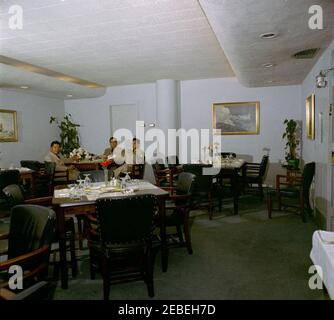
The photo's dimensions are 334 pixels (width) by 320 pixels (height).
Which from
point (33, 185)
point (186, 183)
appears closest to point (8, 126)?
point (33, 185)

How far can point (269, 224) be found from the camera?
14.6 ft

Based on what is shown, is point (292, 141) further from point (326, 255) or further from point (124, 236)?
point (326, 255)

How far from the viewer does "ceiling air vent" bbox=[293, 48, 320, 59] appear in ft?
12.8

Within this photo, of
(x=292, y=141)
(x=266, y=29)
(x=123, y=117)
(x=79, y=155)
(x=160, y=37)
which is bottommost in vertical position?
(x=79, y=155)

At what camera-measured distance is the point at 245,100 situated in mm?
7270

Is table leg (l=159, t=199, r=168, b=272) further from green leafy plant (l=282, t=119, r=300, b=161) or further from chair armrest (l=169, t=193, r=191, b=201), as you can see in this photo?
green leafy plant (l=282, t=119, r=300, b=161)

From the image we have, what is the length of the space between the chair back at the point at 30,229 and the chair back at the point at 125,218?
393 millimetres

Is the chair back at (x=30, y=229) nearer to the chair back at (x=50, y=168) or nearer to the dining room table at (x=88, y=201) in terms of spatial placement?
the dining room table at (x=88, y=201)

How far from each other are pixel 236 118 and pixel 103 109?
383cm

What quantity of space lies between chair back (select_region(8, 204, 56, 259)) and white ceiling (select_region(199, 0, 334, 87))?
7.09ft

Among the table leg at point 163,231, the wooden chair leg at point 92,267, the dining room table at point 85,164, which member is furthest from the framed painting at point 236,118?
the wooden chair leg at point 92,267

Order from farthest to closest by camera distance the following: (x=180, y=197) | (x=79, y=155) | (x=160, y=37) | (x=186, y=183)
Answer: (x=79, y=155) → (x=160, y=37) → (x=186, y=183) → (x=180, y=197)

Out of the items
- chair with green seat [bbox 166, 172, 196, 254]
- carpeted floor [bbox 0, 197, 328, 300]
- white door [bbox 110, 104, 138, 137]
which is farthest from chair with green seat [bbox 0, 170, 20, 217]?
white door [bbox 110, 104, 138, 137]

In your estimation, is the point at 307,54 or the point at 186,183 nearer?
the point at 186,183
